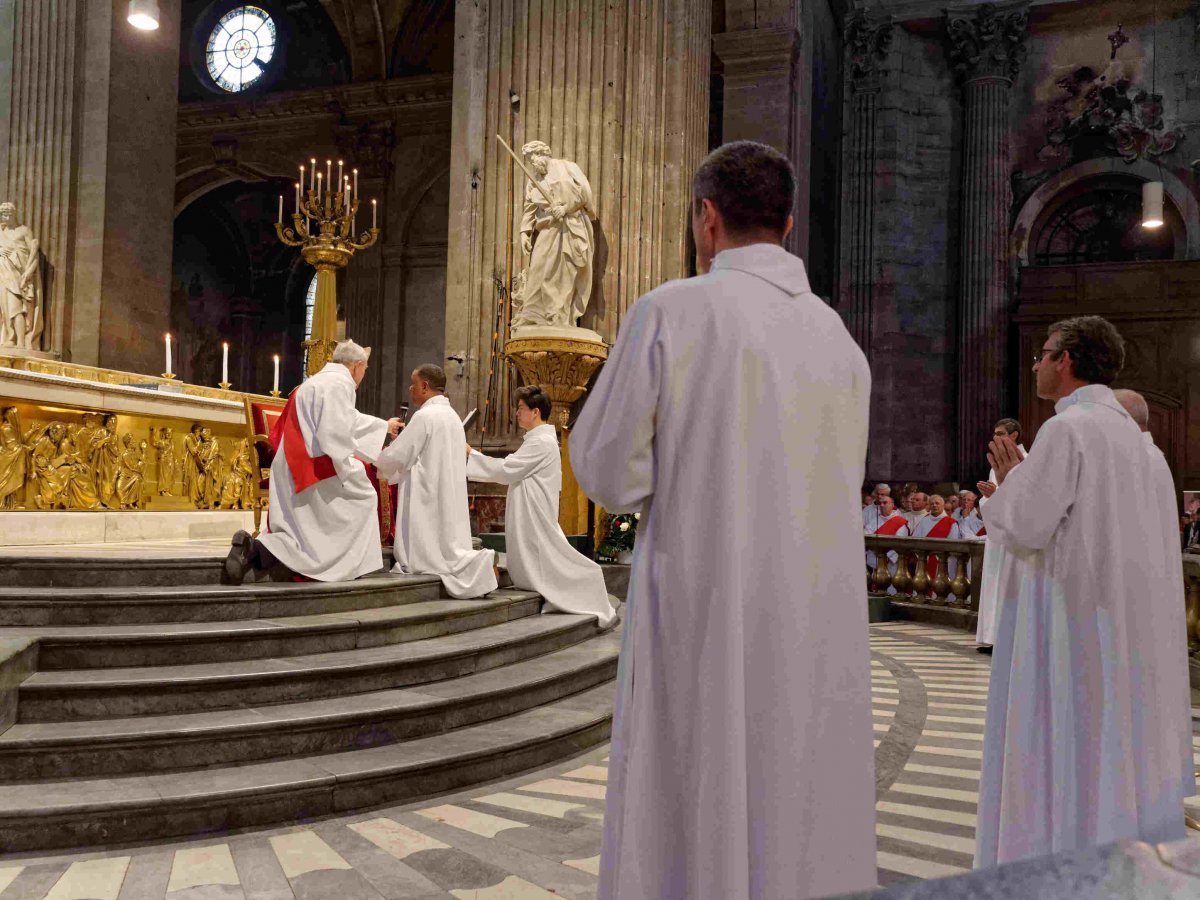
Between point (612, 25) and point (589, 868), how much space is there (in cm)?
945

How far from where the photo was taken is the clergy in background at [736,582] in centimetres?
192

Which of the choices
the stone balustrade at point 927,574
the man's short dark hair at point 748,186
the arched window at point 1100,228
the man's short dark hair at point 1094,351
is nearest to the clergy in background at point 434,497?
the man's short dark hair at point 1094,351

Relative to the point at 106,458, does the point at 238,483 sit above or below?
below

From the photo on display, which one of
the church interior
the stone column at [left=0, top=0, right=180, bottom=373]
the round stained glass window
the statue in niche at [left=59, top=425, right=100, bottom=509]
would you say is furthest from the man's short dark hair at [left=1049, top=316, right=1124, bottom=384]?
the round stained glass window

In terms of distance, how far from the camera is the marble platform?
688 cm

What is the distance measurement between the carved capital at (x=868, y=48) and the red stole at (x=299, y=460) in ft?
52.0

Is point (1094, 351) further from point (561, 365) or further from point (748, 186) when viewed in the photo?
point (561, 365)

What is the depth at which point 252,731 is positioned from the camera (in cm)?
401

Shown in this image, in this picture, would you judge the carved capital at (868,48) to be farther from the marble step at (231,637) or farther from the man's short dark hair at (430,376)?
the marble step at (231,637)

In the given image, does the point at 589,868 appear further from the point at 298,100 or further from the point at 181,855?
the point at 298,100

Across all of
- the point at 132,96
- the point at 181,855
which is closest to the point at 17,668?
the point at 181,855

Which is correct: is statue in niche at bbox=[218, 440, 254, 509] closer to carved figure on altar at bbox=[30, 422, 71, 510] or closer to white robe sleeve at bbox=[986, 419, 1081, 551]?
carved figure on altar at bbox=[30, 422, 71, 510]

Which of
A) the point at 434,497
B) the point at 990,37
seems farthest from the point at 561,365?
the point at 990,37

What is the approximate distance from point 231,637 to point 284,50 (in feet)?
70.2
